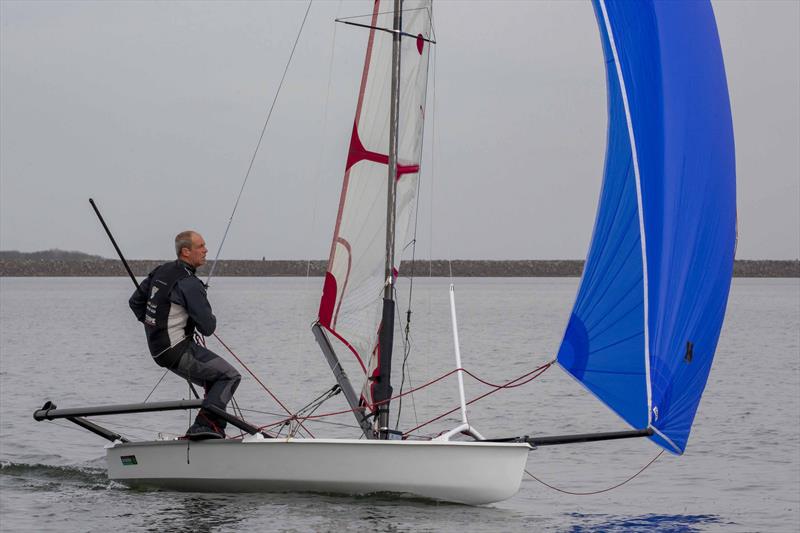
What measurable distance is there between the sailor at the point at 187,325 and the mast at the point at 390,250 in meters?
1.12

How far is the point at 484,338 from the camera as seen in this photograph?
3472cm

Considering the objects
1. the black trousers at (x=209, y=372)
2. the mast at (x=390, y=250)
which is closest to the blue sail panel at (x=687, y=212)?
the mast at (x=390, y=250)

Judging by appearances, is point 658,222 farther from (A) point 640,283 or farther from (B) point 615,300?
(B) point 615,300

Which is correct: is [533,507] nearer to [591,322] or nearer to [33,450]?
[591,322]

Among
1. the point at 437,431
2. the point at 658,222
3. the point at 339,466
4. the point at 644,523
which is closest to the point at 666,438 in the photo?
the point at 658,222

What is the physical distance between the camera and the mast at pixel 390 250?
29.5ft

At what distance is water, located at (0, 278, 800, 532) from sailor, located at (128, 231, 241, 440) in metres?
0.86

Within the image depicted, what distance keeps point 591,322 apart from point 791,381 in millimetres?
15693

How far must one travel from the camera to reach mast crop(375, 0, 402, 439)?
354 inches

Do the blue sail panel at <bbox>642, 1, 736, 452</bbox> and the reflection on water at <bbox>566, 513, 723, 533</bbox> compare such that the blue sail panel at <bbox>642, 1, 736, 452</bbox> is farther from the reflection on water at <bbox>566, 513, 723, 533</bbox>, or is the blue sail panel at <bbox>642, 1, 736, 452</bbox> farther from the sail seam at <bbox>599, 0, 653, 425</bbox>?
the reflection on water at <bbox>566, 513, 723, 533</bbox>

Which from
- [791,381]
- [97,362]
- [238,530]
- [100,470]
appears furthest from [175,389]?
[238,530]

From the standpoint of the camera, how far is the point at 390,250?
9.11 meters

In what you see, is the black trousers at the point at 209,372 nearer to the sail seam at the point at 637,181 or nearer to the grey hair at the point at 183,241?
the grey hair at the point at 183,241

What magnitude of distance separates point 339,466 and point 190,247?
1935 mm
